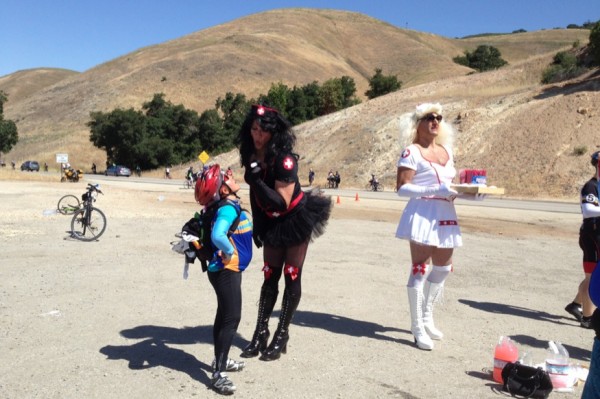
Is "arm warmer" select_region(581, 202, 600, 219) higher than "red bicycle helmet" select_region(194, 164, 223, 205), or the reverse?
"red bicycle helmet" select_region(194, 164, 223, 205)

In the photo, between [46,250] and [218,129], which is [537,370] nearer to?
[46,250]

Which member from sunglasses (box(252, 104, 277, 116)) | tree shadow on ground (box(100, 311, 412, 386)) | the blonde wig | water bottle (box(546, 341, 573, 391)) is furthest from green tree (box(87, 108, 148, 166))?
water bottle (box(546, 341, 573, 391))

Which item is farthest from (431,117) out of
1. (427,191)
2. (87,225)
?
(87,225)

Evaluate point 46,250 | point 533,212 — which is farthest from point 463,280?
point 533,212

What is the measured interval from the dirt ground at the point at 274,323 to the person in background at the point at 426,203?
499 millimetres

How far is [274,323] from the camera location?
6.00m

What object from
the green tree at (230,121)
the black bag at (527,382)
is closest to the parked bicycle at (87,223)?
the black bag at (527,382)

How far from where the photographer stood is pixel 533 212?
74.3ft

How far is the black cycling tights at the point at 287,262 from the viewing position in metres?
4.89

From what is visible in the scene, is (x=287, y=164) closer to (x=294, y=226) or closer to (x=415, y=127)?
(x=294, y=226)

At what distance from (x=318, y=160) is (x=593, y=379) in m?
49.1

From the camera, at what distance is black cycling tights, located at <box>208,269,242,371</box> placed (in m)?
4.32

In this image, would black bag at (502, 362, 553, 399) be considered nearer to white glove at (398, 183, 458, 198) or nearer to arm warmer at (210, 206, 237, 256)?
white glove at (398, 183, 458, 198)

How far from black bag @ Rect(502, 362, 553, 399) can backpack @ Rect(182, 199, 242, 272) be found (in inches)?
92.8
